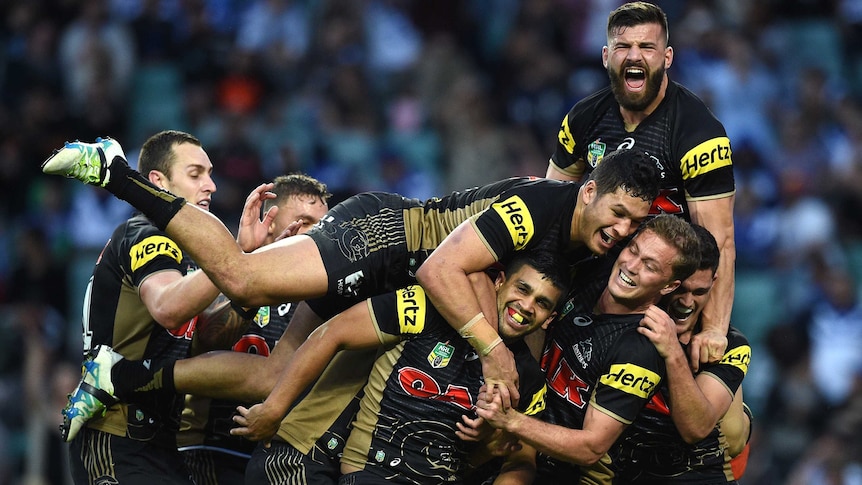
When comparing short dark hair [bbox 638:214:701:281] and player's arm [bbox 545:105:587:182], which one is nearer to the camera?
short dark hair [bbox 638:214:701:281]

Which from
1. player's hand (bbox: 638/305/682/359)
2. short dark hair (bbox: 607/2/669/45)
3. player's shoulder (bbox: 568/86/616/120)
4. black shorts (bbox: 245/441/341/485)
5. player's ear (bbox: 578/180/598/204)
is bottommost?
black shorts (bbox: 245/441/341/485)

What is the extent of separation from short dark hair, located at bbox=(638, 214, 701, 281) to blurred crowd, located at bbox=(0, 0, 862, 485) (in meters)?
5.48

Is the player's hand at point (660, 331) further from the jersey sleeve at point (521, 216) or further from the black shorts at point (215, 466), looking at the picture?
the black shorts at point (215, 466)

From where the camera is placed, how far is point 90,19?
1428 cm

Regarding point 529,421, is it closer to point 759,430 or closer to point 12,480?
point 759,430

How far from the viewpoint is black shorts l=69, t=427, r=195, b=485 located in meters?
6.59

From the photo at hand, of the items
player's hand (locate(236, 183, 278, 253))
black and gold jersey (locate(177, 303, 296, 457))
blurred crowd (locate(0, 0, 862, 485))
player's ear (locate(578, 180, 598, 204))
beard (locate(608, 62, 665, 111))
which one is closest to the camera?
player's ear (locate(578, 180, 598, 204))

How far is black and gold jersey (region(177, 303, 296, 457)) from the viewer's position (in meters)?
7.21

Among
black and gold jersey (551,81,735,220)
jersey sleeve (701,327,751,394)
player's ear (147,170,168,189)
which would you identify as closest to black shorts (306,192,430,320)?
player's ear (147,170,168,189)

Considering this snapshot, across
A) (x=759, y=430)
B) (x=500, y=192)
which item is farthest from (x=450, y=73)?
(x=500, y=192)

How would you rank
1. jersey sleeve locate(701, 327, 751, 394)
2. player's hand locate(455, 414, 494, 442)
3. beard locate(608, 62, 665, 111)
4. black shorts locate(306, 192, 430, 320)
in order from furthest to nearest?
beard locate(608, 62, 665, 111) < jersey sleeve locate(701, 327, 751, 394) < black shorts locate(306, 192, 430, 320) < player's hand locate(455, 414, 494, 442)

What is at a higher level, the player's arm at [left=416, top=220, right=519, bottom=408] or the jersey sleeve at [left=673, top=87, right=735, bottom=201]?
the jersey sleeve at [left=673, top=87, right=735, bottom=201]

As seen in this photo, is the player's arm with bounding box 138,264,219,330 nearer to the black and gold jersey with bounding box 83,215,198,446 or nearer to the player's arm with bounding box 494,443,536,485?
the black and gold jersey with bounding box 83,215,198,446

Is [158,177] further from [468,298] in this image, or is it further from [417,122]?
[417,122]
